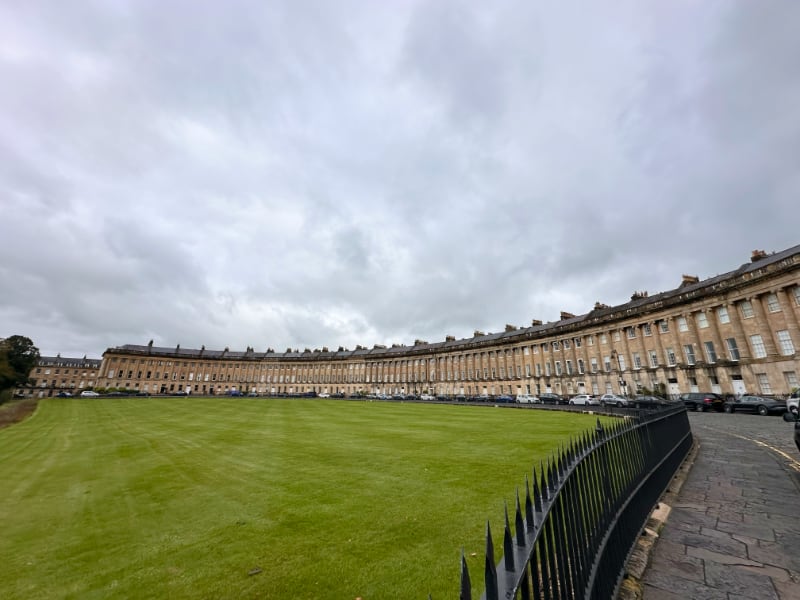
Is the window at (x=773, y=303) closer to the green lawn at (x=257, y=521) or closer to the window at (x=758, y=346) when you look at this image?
the window at (x=758, y=346)

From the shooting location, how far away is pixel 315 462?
10.7 metres

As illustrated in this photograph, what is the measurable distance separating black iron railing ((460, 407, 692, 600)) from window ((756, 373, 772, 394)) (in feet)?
138

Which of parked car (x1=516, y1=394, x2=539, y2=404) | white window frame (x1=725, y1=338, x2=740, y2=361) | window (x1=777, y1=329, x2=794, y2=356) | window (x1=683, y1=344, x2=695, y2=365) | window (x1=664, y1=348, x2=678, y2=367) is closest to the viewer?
window (x1=777, y1=329, x2=794, y2=356)

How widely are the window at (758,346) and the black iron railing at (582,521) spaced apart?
140ft

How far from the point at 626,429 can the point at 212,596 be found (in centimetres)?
656

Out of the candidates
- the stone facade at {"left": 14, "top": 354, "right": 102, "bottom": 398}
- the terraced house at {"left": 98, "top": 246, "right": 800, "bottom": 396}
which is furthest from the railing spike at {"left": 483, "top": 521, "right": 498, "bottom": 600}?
the stone facade at {"left": 14, "top": 354, "right": 102, "bottom": 398}

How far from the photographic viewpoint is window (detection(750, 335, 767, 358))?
37062 millimetres

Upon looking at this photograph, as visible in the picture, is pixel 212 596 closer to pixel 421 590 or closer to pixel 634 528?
pixel 421 590

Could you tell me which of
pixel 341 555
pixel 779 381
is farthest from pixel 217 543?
pixel 779 381

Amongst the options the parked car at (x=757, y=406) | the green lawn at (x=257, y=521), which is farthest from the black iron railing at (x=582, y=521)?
the parked car at (x=757, y=406)

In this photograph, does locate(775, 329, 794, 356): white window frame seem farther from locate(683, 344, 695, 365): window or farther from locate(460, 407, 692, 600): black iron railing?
locate(460, 407, 692, 600): black iron railing

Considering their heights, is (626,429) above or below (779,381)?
below

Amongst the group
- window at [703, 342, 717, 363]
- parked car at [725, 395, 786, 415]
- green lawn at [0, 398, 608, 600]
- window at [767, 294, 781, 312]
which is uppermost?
window at [767, 294, 781, 312]

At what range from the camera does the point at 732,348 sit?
4019cm
